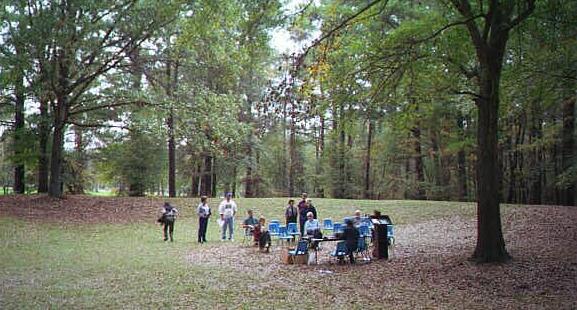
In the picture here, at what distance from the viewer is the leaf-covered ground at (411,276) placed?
290 inches

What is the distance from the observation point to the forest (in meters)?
9.99

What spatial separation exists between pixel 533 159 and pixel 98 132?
24.5 m

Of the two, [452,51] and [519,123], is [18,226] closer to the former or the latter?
[452,51]

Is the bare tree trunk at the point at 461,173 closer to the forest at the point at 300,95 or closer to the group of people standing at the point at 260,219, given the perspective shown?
the forest at the point at 300,95

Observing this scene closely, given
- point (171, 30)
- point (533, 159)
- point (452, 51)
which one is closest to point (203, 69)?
point (171, 30)

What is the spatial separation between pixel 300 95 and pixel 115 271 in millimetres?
5152

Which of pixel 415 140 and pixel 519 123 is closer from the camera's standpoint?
pixel 519 123

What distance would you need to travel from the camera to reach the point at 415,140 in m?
30.1

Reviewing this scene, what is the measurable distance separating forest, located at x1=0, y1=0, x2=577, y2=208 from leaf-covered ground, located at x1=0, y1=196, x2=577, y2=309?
1.81 metres

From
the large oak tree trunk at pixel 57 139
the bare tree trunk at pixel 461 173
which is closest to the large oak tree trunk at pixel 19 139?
the large oak tree trunk at pixel 57 139

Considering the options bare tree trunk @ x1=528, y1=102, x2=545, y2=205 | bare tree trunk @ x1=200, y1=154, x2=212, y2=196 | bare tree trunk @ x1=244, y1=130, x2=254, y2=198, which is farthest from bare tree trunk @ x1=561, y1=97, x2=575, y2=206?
bare tree trunk @ x1=200, y1=154, x2=212, y2=196

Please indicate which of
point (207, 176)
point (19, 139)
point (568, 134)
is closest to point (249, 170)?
point (207, 176)

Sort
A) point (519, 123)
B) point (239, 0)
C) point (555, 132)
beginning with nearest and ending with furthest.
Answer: point (239, 0) < point (555, 132) < point (519, 123)

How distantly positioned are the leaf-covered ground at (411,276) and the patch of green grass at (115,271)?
2.5 inches
